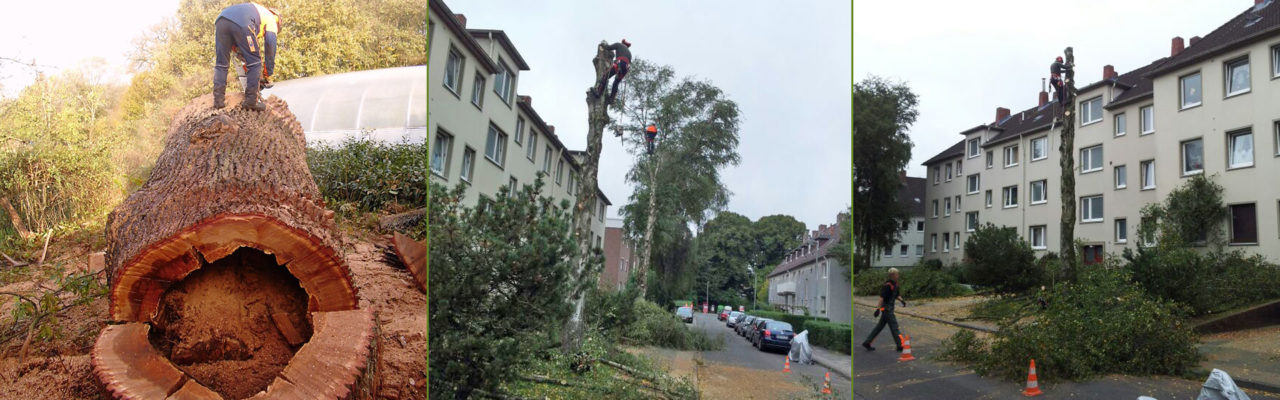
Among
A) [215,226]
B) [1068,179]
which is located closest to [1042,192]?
[1068,179]

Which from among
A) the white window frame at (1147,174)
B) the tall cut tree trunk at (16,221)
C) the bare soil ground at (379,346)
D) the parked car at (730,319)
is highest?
the white window frame at (1147,174)

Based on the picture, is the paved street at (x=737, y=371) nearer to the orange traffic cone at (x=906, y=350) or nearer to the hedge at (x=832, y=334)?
the hedge at (x=832, y=334)

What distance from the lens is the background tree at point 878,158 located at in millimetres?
2570

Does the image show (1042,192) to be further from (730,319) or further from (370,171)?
(370,171)

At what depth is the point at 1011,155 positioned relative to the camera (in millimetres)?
3475

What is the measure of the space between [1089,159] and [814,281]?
7.78ft

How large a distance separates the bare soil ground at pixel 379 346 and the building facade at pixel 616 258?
46.2 inches

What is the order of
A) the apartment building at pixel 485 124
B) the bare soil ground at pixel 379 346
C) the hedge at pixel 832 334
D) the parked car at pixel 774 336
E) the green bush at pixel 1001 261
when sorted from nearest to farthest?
1. the apartment building at pixel 485 124
2. the parked car at pixel 774 336
3. the hedge at pixel 832 334
4. the bare soil ground at pixel 379 346
5. the green bush at pixel 1001 261

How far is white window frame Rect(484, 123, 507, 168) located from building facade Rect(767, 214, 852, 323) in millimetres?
880

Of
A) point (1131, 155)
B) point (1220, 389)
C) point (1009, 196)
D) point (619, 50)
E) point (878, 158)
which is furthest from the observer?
point (1131, 155)

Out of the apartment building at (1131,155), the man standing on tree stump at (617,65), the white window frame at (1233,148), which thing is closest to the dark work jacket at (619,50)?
the man standing on tree stump at (617,65)

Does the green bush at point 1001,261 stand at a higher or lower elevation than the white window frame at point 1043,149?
lower

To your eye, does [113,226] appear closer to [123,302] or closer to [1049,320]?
[123,302]

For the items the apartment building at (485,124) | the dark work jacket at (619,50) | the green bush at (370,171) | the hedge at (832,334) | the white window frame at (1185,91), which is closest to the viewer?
the apartment building at (485,124)
